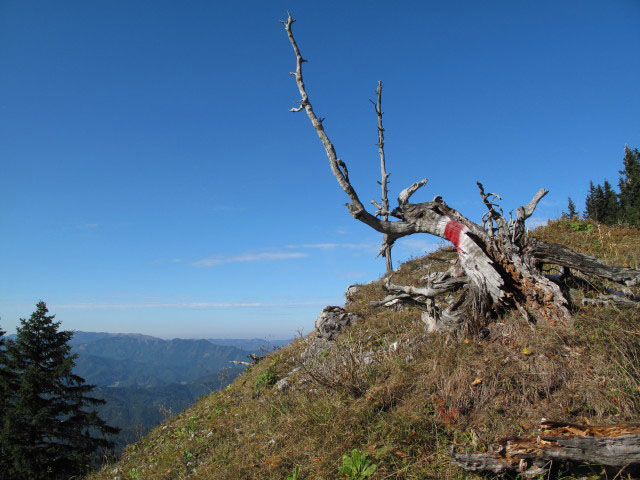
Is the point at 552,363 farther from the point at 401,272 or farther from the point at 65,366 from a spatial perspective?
the point at 65,366

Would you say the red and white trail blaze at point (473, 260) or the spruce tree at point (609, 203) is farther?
the spruce tree at point (609, 203)

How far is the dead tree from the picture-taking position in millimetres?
5402

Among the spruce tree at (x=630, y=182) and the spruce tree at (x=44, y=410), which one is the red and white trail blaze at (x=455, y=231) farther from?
the spruce tree at (x=630, y=182)

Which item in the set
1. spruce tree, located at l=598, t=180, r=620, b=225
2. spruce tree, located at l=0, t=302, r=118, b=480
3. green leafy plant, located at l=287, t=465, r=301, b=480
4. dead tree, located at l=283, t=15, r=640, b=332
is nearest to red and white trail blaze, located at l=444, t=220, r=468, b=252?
dead tree, located at l=283, t=15, r=640, b=332

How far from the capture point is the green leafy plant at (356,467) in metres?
3.55

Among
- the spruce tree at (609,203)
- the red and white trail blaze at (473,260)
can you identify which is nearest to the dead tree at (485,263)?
the red and white trail blaze at (473,260)

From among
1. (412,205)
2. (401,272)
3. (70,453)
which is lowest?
(70,453)

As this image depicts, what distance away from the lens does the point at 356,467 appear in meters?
3.64

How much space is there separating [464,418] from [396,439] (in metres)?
0.90

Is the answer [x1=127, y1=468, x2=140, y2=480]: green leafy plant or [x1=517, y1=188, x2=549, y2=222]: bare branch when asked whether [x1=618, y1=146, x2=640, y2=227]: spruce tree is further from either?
[x1=127, y1=468, x2=140, y2=480]: green leafy plant

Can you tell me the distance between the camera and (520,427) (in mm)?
3689

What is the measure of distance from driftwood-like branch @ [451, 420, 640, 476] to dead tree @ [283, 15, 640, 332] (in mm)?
2442

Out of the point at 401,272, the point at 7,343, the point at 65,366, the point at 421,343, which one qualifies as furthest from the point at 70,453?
the point at 421,343

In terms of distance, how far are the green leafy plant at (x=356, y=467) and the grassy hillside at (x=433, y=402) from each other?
8cm
